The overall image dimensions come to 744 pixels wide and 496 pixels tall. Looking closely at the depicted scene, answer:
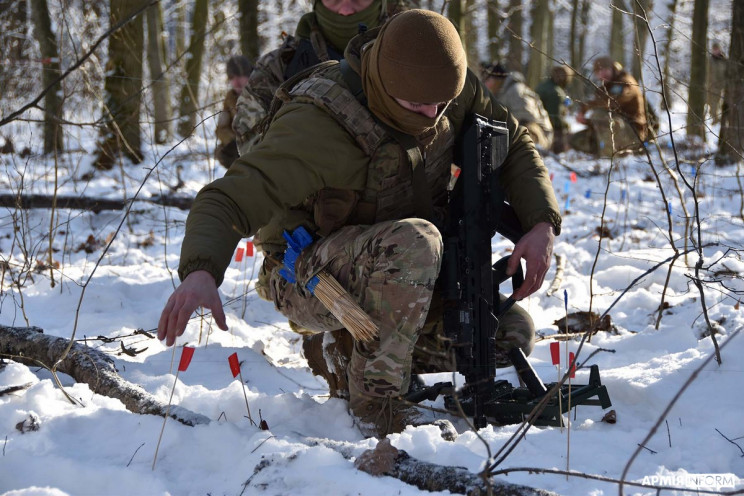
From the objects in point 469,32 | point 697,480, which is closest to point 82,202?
point 697,480

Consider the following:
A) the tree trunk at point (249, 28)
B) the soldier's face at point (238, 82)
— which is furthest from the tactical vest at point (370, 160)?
the tree trunk at point (249, 28)

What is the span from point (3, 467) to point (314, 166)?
1307mm

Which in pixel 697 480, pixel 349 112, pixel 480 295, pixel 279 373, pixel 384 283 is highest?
pixel 349 112

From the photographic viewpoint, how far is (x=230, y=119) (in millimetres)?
5160

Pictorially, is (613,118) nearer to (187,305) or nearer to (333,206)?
(333,206)

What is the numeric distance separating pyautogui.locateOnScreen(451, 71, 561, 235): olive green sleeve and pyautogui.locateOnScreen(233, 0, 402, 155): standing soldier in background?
3.44 ft

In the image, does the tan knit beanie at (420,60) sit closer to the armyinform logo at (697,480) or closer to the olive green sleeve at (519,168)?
the olive green sleeve at (519,168)

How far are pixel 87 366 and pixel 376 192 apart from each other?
1245 mm

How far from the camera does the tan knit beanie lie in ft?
8.41

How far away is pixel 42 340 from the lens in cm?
296

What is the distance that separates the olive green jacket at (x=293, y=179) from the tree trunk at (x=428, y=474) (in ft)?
2.18

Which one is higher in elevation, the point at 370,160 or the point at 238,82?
the point at 370,160

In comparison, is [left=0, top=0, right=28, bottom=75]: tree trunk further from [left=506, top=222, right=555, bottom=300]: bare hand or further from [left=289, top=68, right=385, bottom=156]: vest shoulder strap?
[left=506, top=222, right=555, bottom=300]: bare hand

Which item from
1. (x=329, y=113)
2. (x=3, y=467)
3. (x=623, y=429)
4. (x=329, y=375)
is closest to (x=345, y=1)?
(x=329, y=113)
